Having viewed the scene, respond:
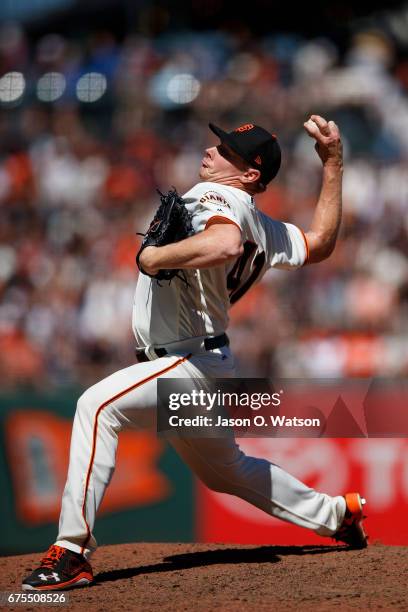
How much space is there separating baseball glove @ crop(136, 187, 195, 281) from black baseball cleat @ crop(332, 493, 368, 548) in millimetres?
1418

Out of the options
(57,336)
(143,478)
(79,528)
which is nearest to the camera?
(79,528)

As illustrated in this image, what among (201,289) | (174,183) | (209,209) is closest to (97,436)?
(201,289)

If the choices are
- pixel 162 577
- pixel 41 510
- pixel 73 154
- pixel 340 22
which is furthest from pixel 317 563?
pixel 340 22

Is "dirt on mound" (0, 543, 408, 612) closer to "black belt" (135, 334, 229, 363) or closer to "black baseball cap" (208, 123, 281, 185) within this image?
"black belt" (135, 334, 229, 363)

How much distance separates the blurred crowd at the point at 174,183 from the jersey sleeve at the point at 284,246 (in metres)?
2.64

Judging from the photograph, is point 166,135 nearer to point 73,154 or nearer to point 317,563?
point 73,154

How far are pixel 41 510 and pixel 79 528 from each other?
263cm

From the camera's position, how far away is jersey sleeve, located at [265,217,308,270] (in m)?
4.14

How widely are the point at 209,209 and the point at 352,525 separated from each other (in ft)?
5.60

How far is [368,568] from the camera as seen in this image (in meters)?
4.09

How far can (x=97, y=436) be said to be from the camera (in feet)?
12.3

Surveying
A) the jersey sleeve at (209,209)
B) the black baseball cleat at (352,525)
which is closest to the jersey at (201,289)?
the jersey sleeve at (209,209)

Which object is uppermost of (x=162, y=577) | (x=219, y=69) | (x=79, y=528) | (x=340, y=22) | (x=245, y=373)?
→ (x=340, y=22)

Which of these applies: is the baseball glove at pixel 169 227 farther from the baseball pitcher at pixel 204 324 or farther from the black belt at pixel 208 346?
the black belt at pixel 208 346
